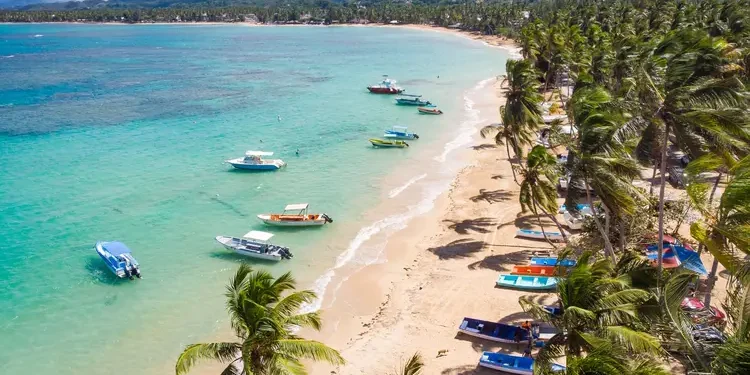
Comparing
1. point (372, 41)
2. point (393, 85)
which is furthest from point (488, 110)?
point (372, 41)

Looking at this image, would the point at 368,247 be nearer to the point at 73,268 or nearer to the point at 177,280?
the point at 177,280

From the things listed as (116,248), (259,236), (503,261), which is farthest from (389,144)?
(116,248)

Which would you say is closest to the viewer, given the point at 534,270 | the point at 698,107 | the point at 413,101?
the point at 698,107

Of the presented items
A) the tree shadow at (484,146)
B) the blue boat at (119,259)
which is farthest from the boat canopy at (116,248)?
the tree shadow at (484,146)

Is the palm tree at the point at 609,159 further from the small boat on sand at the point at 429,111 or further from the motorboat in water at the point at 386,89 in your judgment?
the motorboat in water at the point at 386,89

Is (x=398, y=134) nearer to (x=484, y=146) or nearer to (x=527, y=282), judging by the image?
(x=484, y=146)

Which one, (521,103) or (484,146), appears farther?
(484,146)
